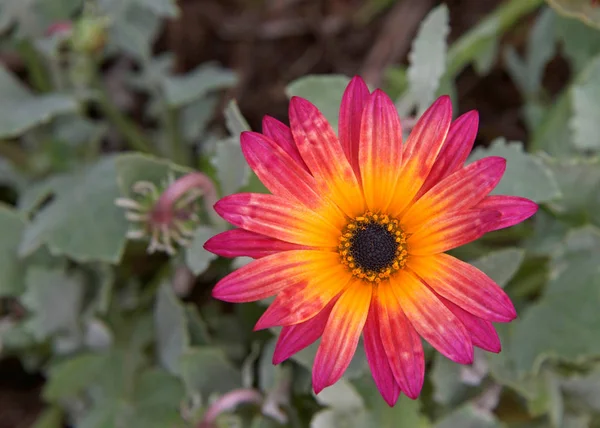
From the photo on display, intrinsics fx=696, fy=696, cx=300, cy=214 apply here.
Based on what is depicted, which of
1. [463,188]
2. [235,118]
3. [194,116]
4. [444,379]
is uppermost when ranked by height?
[194,116]

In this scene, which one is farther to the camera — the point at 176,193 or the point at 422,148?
the point at 176,193

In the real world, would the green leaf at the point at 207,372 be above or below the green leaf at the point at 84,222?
below

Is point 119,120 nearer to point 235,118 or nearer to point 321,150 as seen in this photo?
point 235,118

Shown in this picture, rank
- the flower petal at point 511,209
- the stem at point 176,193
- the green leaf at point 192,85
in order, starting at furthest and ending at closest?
1. the green leaf at point 192,85
2. the stem at point 176,193
3. the flower petal at point 511,209

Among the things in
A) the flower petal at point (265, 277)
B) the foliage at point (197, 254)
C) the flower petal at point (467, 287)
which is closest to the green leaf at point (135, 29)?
the foliage at point (197, 254)

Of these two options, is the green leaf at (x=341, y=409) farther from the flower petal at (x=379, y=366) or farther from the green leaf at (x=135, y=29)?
the green leaf at (x=135, y=29)

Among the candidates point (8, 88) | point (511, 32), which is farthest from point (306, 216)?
point (511, 32)

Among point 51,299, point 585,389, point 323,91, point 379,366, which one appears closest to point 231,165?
point 323,91

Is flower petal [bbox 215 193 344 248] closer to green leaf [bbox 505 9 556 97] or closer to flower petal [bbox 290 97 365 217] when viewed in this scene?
flower petal [bbox 290 97 365 217]
